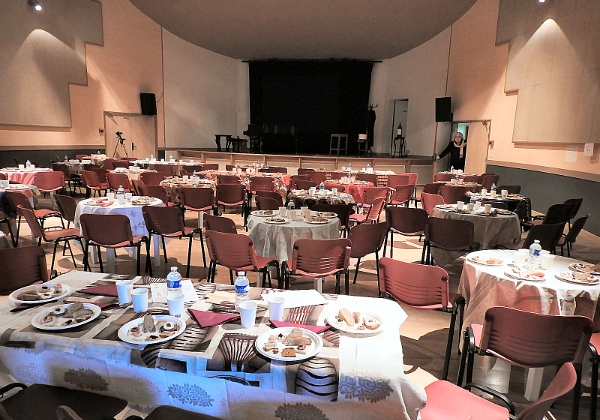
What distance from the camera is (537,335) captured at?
2221 mm

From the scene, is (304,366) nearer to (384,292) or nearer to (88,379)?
(88,379)

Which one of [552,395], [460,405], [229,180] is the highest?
[229,180]

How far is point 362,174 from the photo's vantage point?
9633 millimetres

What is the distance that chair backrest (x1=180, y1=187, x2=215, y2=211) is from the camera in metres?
6.68

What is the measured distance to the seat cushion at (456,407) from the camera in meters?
1.90

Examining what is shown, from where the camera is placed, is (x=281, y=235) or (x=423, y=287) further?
(x=281, y=235)

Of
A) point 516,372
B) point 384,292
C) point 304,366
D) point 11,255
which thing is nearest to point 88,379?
point 304,366

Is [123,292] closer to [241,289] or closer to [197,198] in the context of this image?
[241,289]

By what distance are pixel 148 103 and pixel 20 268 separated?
13.4 m

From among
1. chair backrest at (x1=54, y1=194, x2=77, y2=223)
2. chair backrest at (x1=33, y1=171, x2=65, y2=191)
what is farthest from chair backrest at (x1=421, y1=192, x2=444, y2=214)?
chair backrest at (x1=33, y1=171, x2=65, y2=191)

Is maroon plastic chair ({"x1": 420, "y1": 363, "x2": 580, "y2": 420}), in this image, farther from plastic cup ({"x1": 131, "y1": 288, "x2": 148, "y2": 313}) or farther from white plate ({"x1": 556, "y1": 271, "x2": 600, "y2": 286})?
plastic cup ({"x1": 131, "y1": 288, "x2": 148, "y2": 313})

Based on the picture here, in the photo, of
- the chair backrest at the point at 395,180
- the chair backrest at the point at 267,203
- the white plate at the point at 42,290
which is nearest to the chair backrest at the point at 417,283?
the white plate at the point at 42,290

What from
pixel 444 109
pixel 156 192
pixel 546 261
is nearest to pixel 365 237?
pixel 546 261

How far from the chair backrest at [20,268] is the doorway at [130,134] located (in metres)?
12.5
